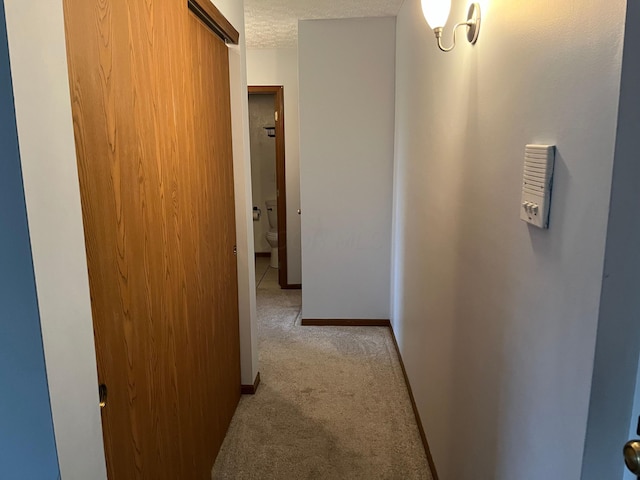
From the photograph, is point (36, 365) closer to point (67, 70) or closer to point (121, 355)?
point (121, 355)

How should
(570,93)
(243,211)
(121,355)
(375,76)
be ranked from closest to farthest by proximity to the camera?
(570,93)
(121,355)
(243,211)
(375,76)

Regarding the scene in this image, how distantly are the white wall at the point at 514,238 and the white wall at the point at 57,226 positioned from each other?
946 millimetres

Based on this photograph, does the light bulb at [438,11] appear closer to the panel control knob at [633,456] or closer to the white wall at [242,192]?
the white wall at [242,192]

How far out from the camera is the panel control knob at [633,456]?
0.76 meters

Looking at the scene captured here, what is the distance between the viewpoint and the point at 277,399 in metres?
2.76

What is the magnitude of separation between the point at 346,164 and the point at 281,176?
1243 millimetres

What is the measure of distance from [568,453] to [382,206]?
2.91 meters

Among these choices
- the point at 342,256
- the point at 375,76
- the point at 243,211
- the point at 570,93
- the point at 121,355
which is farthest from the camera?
the point at 342,256

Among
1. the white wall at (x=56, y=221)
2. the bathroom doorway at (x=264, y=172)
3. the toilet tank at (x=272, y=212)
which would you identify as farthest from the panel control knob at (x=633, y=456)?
the toilet tank at (x=272, y=212)

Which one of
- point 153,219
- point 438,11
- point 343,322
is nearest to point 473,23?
point 438,11

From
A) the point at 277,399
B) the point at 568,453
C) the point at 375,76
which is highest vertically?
the point at 375,76

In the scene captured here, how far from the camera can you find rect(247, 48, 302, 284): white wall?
4570 mm

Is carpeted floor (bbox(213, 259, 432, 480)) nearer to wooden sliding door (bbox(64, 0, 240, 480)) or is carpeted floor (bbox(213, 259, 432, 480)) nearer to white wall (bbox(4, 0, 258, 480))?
wooden sliding door (bbox(64, 0, 240, 480))

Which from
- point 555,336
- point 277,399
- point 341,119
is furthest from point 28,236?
point 341,119
